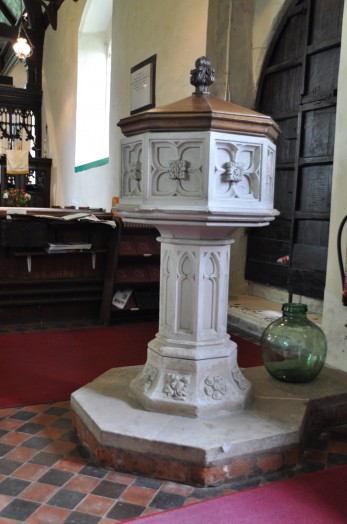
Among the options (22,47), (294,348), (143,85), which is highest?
(22,47)

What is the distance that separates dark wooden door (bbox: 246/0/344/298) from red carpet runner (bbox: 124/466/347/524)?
220 cm

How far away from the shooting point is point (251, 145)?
79.9 inches

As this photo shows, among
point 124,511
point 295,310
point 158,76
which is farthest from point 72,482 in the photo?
point 158,76

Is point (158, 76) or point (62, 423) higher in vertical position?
point (158, 76)

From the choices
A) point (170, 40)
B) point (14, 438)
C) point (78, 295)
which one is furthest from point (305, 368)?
point (170, 40)

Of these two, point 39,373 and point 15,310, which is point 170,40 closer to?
point 15,310

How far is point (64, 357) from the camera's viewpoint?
322 centimetres

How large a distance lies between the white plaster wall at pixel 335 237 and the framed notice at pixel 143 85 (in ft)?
10.3

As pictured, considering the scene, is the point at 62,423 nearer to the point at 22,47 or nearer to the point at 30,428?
the point at 30,428

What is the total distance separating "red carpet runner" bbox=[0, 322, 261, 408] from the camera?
8.68 feet

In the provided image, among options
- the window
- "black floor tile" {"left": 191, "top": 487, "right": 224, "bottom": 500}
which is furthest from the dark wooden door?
the window

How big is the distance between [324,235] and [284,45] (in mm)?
1671

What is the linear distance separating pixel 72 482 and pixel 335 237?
1.93 meters

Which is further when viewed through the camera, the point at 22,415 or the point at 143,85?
the point at 143,85
